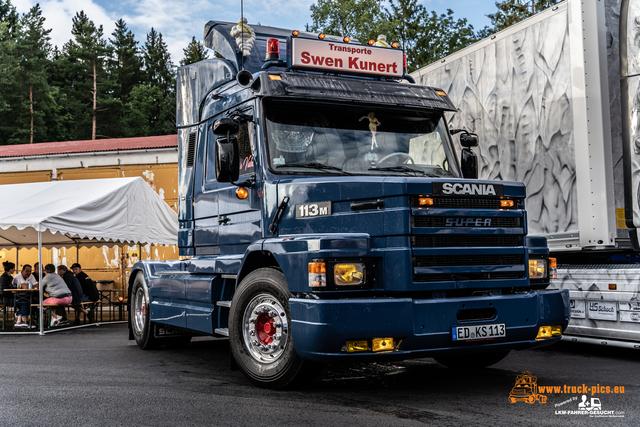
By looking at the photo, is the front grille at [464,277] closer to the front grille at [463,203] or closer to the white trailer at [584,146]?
the front grille at [463,203]

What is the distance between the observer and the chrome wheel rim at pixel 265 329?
19.8ft

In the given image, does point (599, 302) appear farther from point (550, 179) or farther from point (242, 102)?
point (242, 102)

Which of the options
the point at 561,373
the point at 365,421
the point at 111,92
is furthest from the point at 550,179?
the point at 111,92

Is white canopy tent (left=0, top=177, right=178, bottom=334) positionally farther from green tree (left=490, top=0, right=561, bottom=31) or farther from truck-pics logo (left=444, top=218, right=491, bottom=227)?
A: green tree (left=490, top=0, right=561, bottom=31)

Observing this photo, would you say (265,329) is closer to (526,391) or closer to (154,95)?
(526,391)

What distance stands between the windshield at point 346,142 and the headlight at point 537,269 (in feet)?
3.97

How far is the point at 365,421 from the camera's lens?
4.98m

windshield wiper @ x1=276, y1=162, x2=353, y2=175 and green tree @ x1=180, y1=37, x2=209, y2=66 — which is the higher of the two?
green tree @ x1=180, y1=37, x2=209, y2=66

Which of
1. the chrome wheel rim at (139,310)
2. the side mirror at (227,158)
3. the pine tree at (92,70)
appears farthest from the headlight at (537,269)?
the pine tree at (92,70)

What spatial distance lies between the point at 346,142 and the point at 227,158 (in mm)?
1163

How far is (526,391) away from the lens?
239 inches

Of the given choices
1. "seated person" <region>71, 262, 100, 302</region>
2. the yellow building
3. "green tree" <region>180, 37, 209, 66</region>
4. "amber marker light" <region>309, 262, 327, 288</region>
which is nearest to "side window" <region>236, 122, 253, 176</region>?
"amber marker light" <region>309, 262, 327, 288</region>

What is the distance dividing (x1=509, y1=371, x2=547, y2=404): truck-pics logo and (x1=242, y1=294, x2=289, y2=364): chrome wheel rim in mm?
2026

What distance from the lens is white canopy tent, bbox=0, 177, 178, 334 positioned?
1348cm
